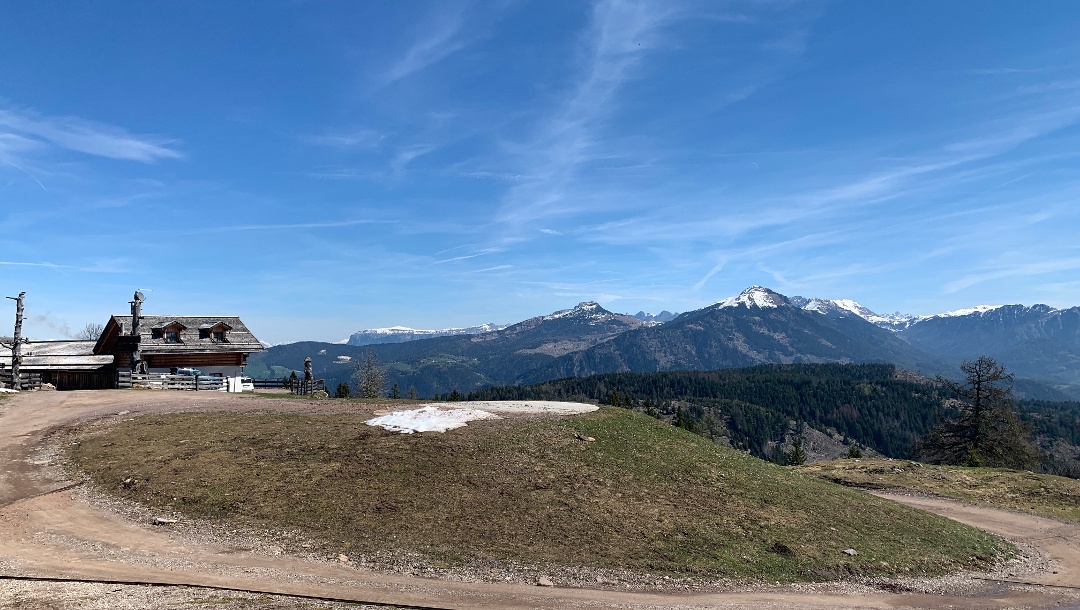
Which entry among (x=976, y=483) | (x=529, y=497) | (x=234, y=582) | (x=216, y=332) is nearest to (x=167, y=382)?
(x=216, y=332)

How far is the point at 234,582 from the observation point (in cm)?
1642

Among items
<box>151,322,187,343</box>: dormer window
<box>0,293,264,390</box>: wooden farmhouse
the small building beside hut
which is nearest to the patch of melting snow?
the small building beside hut

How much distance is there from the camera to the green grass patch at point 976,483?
3784cm

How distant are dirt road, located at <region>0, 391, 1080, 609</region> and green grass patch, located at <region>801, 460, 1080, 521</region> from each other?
15406 mm

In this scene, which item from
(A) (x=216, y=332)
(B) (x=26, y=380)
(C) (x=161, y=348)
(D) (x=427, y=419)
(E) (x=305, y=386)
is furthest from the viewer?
(A) (x=216, y=332)

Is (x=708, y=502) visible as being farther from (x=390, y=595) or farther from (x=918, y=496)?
(x=918, y=496)

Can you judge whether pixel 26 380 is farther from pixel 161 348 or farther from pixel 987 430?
pixel 987 430

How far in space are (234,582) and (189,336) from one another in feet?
188

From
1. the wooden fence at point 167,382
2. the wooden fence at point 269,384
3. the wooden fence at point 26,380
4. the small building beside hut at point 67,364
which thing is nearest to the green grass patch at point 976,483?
the wooden fence at point 269,384

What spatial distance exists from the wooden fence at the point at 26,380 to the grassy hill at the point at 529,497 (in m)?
28.5

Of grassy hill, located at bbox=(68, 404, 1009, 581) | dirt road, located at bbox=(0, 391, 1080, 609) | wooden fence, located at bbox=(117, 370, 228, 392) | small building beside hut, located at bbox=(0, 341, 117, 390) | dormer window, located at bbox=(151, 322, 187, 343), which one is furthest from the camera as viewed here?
dormer window, located at bbox=(151, 322, 187, 343)

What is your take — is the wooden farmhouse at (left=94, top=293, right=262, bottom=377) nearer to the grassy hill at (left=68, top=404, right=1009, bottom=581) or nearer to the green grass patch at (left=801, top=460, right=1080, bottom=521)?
the grassy hill at (left=68, top=404, right=1009, bottom=581)

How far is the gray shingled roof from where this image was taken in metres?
62.1

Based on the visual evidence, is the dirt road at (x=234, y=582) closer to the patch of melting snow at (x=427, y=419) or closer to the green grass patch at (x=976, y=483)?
the patch of melting snow at (x=427, y=419)
